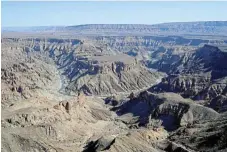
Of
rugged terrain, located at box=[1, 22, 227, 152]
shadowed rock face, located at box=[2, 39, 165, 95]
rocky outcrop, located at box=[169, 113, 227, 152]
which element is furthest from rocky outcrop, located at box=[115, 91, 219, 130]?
shadowed rock face, located at box=[2, 39, 165, 95]

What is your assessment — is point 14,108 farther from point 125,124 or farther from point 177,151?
point 177,151

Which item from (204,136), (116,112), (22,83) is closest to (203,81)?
(116,112)

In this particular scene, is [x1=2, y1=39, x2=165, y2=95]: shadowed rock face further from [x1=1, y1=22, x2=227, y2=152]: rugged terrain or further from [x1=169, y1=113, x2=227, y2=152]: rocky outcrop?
[x1=169, y1=113, x2=227, y2=152]: rocky outcrop

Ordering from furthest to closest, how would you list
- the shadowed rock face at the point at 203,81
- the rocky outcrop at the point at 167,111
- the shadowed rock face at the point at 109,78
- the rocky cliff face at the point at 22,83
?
the shadowed rock face at the point at 109,78 → the shadowed rock face at the point at 203,81 → the rocky cliff face at the point at 22,83 → the rocky outcrop at the point at 167,111

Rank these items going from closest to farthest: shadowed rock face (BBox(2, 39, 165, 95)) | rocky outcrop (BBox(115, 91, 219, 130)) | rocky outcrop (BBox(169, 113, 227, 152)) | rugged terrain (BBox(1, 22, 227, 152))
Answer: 1. rocky outcrop (BBox(169, 113, 227, 152))
2. rugged terrain (BBox(1, 22, 227, 152))
3. rocky outcrop (BBox(115, 91, 219, 130))
4. shadowed rock face (BBox(2, 39, 165, 95))

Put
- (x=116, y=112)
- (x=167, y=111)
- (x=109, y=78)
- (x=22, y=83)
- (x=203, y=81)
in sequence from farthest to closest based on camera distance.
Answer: (x=109, y=78) → (x=22, y=83) → (x=203, y=81) → (x=116, y=112) → (x=167, y=111)

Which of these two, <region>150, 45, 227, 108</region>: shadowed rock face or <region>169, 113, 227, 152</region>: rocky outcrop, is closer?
<region>169, 113, 227, 152</region>: rocky outcrop

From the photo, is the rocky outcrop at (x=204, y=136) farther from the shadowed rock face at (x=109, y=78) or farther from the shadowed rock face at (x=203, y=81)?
the shadowed rock face at (x=109, y=78)

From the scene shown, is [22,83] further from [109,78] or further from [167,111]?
[167,111]

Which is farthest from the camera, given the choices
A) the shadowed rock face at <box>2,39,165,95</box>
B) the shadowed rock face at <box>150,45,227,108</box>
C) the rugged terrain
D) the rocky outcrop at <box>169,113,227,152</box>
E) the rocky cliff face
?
the shadowed rock face at <box>2,39,165,95</box>

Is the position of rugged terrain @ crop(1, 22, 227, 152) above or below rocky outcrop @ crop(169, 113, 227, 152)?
below

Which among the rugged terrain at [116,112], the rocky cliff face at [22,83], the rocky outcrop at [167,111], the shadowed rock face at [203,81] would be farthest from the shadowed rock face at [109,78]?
the rocky outcrop at [167,111]

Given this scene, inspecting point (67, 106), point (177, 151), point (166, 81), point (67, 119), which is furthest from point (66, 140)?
point (166, 81)
